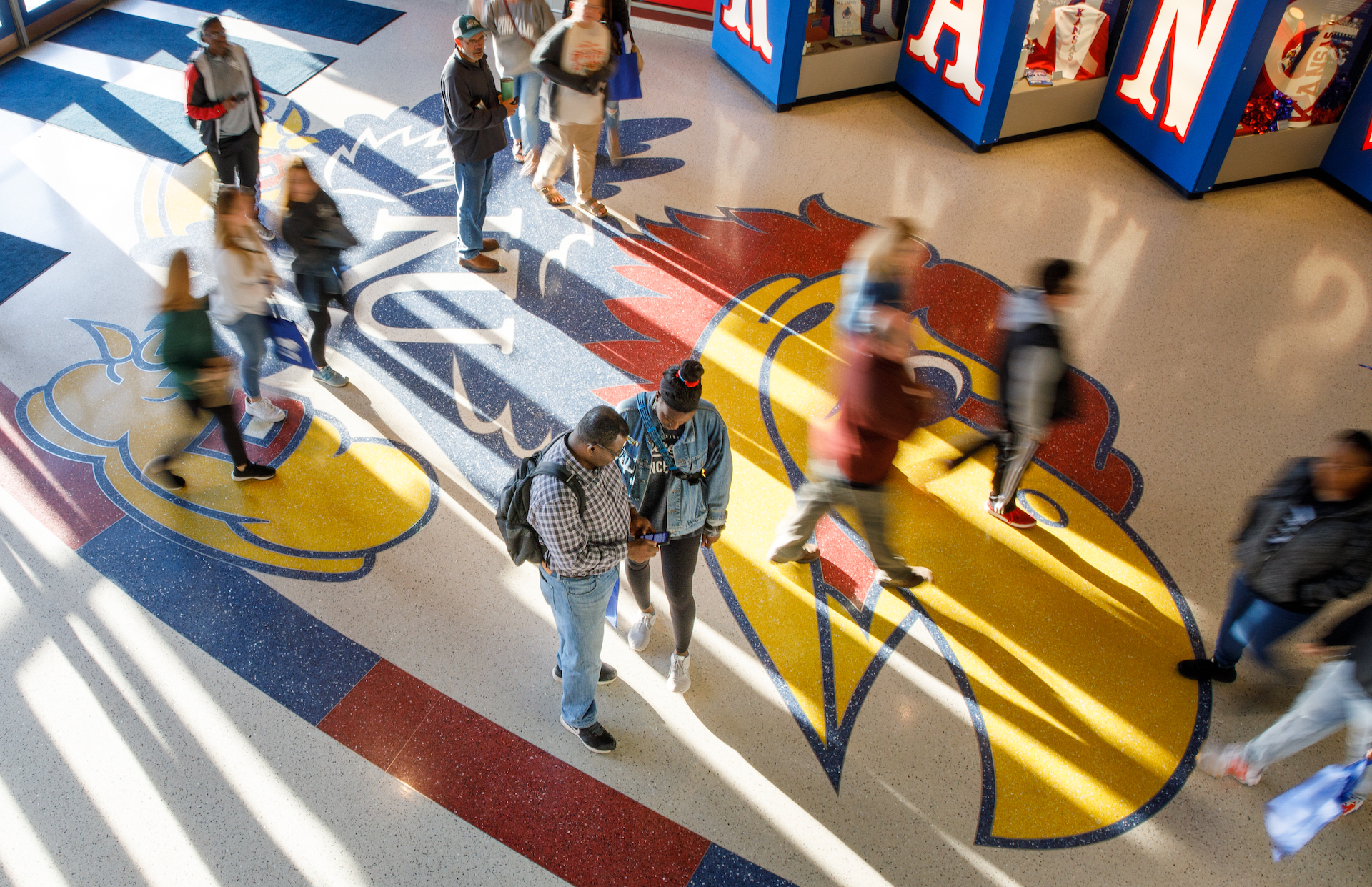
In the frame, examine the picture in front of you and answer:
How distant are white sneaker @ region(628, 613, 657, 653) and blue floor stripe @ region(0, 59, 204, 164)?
18.2 ft

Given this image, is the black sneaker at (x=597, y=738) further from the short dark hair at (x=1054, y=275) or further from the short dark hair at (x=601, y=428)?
the short dark hair at (x=1054, y=275)

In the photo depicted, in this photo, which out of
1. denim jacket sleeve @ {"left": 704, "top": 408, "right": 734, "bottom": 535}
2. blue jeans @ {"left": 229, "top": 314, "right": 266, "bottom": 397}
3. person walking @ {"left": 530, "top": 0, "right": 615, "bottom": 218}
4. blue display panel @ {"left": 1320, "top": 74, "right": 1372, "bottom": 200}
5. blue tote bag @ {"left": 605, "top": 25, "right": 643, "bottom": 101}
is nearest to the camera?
denim jacket sleeve @ {"left": 704, "top": 408, "right": 734, "bottom": 535}

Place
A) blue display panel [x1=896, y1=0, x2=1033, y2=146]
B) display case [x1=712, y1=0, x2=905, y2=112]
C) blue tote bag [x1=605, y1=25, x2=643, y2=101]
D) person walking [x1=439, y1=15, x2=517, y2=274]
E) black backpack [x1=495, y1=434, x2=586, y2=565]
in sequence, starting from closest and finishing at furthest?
black backpack [x1=495, y1=434, x2=586, y2=565]
person walking [x1=439, y1=15, x2=517, y2=274]
blue tote bag [x1=605, y1=25, x2=643, y2=101]
blue display panel [x1=896, y1=0, x2=1033, y2=146]
display case [x1=712, y1=0, x2=905, y2=112]

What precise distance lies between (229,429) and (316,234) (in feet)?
3.46

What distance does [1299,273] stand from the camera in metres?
5.95

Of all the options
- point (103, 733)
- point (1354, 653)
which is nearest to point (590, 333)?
point (103, 733)

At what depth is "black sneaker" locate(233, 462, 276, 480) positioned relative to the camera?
433 cm

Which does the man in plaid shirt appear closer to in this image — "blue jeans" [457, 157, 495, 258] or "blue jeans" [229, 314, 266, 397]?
"blue jeans" [229, 314, 266, 397]

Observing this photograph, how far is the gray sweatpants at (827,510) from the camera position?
3.45 m

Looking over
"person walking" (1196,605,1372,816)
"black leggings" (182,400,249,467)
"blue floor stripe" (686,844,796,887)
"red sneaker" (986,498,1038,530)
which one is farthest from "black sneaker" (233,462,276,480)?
"person walking" (1196,605,1372,816)

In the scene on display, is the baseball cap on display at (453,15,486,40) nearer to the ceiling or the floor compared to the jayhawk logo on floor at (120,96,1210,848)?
nearer to the ceiling

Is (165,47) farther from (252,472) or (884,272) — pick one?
(884,272)

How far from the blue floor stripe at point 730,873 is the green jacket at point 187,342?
2968mm

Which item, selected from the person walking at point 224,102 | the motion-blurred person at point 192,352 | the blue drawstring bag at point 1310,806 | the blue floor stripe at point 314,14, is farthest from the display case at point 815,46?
the blue drawstring bag at point 1310,806
